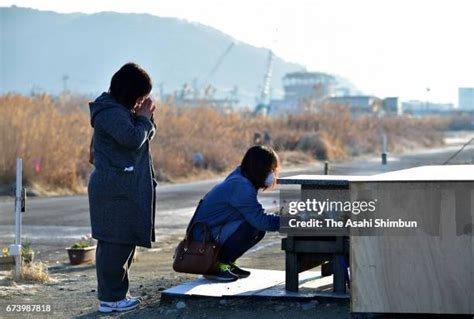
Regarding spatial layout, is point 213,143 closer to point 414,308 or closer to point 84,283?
point 84,283

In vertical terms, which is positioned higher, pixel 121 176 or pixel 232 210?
pixel 121 176

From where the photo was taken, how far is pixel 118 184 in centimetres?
794

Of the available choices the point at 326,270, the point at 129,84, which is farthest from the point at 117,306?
the point at 326,270

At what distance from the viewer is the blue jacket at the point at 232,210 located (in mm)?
8391

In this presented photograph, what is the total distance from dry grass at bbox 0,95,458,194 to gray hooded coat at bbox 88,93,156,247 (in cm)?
1680

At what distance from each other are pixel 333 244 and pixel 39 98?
2329 centimetres

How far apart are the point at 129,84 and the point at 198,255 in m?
1.49

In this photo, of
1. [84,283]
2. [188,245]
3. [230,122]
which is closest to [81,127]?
[230,122]

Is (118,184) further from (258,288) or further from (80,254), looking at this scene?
(80,254)

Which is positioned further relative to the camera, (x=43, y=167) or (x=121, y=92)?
(x=43, y=167)

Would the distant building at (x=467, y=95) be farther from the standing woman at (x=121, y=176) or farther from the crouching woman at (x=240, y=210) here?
the standing woman at (x=121, y=176)

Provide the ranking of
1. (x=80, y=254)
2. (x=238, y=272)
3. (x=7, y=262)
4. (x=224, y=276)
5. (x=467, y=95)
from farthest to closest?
(x=467, y=95) → (x=80, y=254) → (x=7, y=262) → (x=238, y=272) → (x=224, y=276)

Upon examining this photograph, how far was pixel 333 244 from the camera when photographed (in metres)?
8.06

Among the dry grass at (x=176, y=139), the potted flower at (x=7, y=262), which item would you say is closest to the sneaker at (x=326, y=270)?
the potted flower at (x=7, y=262)
